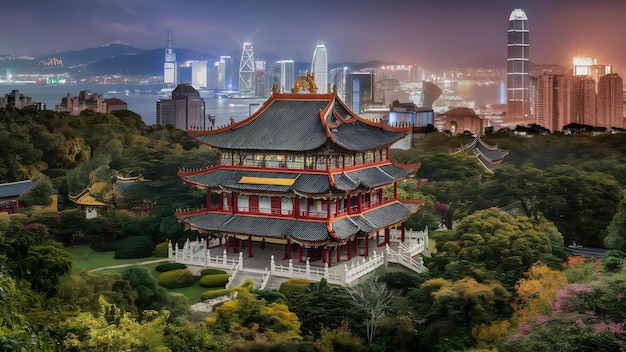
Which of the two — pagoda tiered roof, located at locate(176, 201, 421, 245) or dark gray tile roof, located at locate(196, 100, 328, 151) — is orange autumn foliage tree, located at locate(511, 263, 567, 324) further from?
dark gray tile roof, located at locate(196, 100, 328, 151)

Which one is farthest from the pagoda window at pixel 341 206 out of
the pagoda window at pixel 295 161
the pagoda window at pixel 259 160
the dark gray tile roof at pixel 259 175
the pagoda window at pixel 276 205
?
the pagoda window at pixel 259 160

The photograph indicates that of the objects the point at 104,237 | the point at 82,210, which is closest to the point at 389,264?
the point at 104,237

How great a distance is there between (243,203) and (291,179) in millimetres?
2753

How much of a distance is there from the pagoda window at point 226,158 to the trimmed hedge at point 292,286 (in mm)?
8113

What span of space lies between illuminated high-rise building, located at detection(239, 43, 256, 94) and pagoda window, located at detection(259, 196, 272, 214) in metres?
55.8

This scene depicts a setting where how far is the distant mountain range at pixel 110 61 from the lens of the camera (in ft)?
276

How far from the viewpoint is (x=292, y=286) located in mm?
30625

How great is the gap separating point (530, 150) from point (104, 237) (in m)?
36.3

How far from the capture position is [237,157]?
122 ft

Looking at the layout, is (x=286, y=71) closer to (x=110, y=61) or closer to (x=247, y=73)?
(x=247, y=73)

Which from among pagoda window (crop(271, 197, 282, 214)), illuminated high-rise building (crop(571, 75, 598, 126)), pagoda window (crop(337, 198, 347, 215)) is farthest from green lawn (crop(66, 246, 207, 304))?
illuminated high-rise building (crop(571, 75, 598, 126))

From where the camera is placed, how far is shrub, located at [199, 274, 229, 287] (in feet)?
108

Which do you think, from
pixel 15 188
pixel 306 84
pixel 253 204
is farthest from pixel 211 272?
pixel 15 188

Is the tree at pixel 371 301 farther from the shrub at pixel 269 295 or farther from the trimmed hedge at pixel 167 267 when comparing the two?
the trimmed hedge at pixel 167 267
